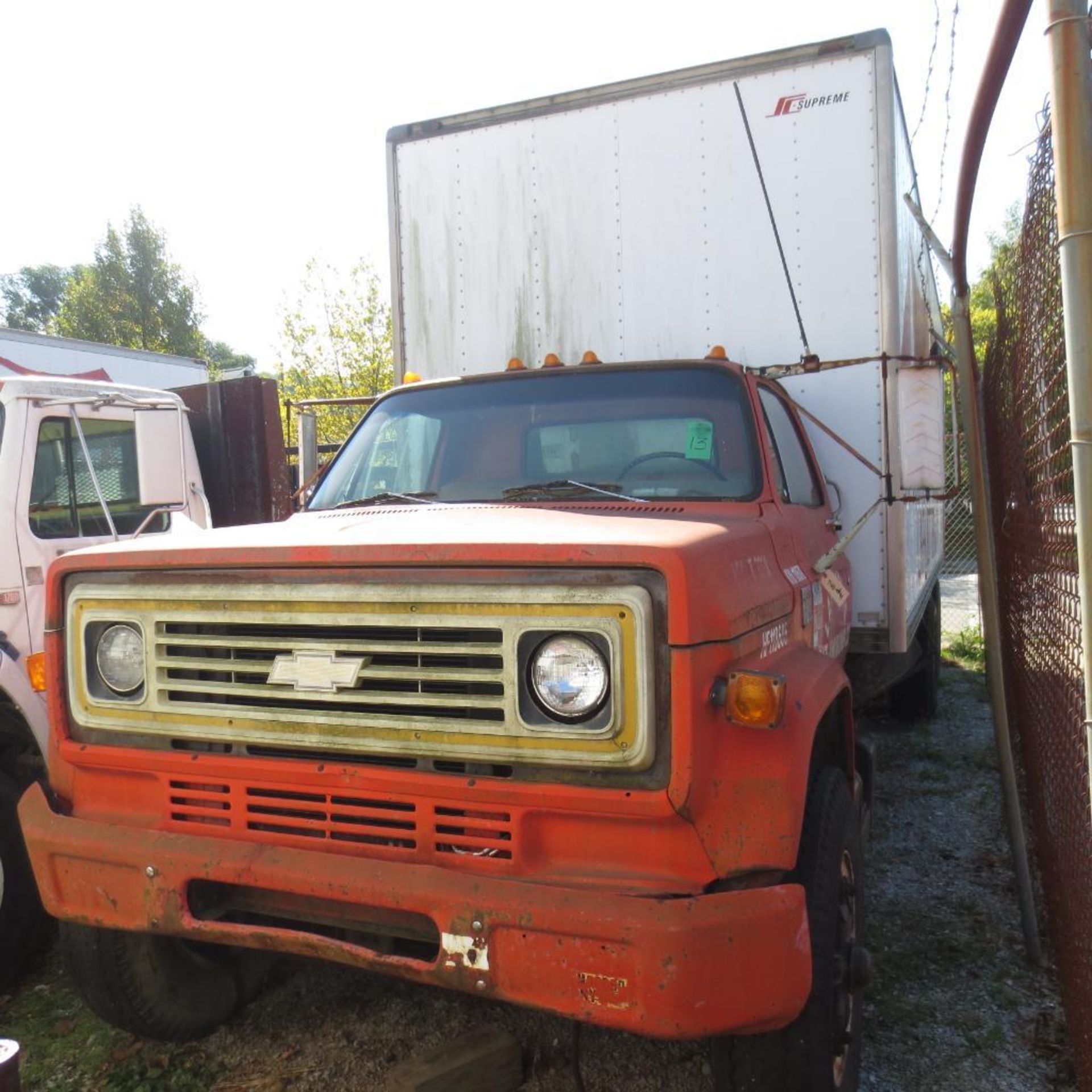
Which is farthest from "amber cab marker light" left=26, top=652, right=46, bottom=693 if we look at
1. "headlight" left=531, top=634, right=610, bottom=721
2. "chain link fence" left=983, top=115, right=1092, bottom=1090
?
"chain link fence" left=983, top=115, right=1092, bottom=1090

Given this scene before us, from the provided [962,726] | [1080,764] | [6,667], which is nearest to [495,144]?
[6,667]

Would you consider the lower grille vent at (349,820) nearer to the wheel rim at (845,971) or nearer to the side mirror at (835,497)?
the wheel rim at (845,971)

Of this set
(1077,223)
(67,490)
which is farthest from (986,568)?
(67,490)

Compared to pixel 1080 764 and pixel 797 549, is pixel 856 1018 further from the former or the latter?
pixel 797 549

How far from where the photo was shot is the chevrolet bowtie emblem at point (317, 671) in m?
2.50

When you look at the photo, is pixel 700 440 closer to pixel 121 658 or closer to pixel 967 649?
pixel 121 658

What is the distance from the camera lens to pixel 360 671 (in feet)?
8.16

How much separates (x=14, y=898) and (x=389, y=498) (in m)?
2.12

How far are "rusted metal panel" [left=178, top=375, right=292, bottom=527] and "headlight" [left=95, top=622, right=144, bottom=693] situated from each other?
3.41 metres

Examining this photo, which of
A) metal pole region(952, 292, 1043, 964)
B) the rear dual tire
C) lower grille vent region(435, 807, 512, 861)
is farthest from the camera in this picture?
the rear dual tire

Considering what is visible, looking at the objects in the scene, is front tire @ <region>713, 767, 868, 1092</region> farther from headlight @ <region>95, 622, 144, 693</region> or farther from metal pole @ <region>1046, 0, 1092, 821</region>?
headlight @ <region>95, 622, 144, 693</region>

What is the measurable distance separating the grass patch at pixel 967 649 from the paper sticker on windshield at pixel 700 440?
6950mm

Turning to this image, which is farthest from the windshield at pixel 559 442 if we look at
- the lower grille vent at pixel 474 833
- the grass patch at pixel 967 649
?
the grass patch at pixel 967 649

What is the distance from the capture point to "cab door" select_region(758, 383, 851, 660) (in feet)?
10.8
